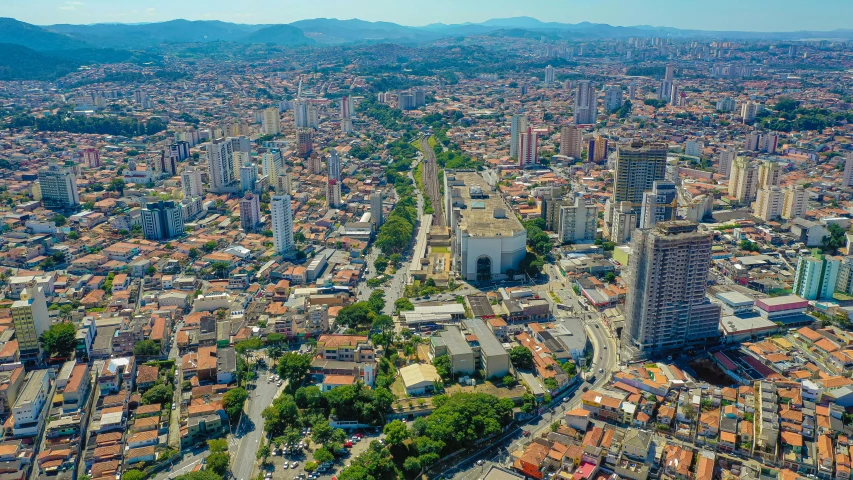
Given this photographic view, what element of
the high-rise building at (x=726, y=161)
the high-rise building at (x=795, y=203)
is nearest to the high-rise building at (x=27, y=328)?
the high-rise building at (x=795, y=203)

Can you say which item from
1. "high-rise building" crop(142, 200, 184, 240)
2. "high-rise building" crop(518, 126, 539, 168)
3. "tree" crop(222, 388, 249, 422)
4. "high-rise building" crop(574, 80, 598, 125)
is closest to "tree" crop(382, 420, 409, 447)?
"tree" crop(222, 388, 249, 422)

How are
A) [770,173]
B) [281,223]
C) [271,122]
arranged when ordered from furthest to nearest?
[271,122]
[770,173]
[281,223]

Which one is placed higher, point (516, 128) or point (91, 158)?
point (516, 128)

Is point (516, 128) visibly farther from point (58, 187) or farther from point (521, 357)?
point (521, 357)

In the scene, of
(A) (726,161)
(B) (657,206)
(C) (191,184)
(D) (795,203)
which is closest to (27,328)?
(C) (191,184)

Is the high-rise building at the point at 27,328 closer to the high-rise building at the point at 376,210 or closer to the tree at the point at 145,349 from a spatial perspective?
the tree at the point at 145,349

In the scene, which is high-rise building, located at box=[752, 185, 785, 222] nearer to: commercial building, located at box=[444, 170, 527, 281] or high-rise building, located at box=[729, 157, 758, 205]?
high-rise building, located at box=[729, 157, 758, 205]

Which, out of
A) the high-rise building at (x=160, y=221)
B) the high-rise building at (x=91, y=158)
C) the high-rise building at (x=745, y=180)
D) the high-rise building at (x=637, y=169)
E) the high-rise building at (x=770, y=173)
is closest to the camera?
the high-rise building at (x=160, y=221)
